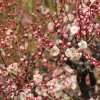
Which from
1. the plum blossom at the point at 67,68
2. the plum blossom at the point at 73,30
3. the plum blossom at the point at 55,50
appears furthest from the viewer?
the plum blossom at the point at 67,68

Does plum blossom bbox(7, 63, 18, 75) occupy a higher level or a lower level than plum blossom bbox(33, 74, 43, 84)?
higher

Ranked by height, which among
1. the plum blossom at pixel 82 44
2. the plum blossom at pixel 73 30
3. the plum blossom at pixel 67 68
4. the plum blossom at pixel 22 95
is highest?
the plum blossom at pixel 73 30

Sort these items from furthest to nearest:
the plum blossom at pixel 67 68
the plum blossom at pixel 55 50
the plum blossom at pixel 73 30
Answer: the plum blossom at pixel 67 68
the plum blossom at pixel 55 50
the plum blossom at pixel 73 30

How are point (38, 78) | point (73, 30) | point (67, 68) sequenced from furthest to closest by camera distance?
1. point (67, 68)
2. point (38, 78)
3. point (73, 30)

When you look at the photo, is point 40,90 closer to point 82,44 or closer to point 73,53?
point 73,53

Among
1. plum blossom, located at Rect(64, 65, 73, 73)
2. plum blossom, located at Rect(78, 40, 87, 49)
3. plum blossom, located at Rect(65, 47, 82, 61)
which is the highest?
plum blossom, located at Rect(78, 40, 87, 49)

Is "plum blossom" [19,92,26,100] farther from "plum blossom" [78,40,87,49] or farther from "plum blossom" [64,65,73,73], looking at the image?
"plum blossom" [78,40,87,49]

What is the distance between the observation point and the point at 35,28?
14.8 feet

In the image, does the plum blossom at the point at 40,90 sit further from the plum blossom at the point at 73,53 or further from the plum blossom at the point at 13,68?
the plum blossom at the point at 73,53

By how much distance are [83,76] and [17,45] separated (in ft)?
3.23

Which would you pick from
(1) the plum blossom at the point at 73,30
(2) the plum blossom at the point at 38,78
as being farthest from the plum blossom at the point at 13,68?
(1) the plum blossom at the point at 73,30

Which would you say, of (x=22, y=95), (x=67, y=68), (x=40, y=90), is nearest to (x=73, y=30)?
(x=67, y=68)

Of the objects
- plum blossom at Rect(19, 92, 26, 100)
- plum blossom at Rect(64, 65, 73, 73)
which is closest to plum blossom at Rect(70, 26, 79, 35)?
plum blossom at Rect(64, 65, 73, 73)

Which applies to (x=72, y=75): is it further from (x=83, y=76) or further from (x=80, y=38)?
(x=80, y=38)
